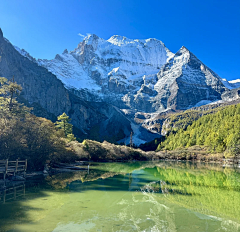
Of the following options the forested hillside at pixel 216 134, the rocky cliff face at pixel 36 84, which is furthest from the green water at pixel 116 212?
the rocky cliff face at pixel 36 84

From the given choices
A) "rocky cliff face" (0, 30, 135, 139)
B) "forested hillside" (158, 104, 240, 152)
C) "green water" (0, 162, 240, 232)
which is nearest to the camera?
"green water" (0, 162, 240, 232)

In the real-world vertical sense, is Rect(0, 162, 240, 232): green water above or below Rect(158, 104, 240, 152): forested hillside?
below

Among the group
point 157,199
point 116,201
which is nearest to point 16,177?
point 116,201

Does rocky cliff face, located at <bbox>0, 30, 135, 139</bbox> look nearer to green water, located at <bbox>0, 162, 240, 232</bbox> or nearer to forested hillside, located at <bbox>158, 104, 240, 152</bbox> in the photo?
forested hillside, located at <bbox>158, 104, 240, 152</bbox>

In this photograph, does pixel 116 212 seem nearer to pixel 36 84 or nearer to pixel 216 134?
pixel 216 134

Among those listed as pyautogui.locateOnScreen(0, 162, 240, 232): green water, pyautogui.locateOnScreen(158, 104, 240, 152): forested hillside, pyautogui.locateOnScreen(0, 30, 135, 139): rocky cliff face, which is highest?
pyautogui.locateOnScreen(0, 30, 135, 139): rocky cliff face

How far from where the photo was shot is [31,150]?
27922 mm

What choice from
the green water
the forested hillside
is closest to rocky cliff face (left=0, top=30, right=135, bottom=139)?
the forested hillside

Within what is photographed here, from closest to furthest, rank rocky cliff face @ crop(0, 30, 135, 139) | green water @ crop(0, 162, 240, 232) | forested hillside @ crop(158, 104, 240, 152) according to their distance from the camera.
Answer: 1. green water @ crop(0, 162, 240, 232)
2. forested hillside @ crop(158, 104, 240, 152)
3. rocky cliff face @ crop(0, 30, 135, 139)

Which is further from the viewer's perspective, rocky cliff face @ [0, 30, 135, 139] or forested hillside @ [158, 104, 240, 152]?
rocky cliff face @ [0, 30, 135, 139]

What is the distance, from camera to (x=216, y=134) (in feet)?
297

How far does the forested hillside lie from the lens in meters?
77.1

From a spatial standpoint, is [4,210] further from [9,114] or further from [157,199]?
[9,114]

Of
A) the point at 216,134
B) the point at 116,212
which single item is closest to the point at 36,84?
the point at 216,134
